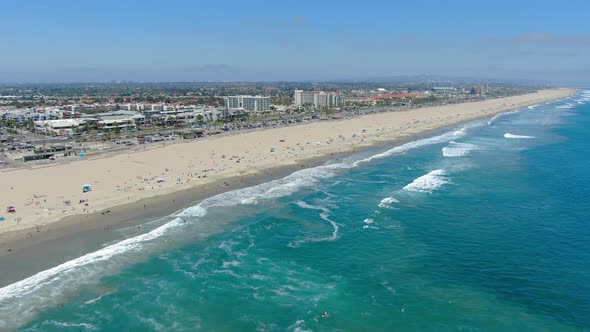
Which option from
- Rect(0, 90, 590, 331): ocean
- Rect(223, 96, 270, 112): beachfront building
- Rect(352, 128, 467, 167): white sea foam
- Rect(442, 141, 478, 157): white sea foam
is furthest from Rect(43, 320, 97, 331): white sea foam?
Rect(223, 96, 270, 112): beachfront building

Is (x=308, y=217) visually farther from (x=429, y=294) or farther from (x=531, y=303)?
(x=531, y=303)

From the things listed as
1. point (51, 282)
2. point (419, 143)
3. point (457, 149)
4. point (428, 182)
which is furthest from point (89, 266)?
point (419, 143)

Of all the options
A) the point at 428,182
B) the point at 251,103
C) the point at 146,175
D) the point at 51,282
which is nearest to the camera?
the point at 51,282

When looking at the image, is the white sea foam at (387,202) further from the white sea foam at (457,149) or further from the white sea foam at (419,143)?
the white sea foam at (457,149)

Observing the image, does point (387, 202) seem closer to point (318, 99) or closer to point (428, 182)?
point (428, 182)

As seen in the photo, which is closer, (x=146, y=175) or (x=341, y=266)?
(x=341, y=266)
